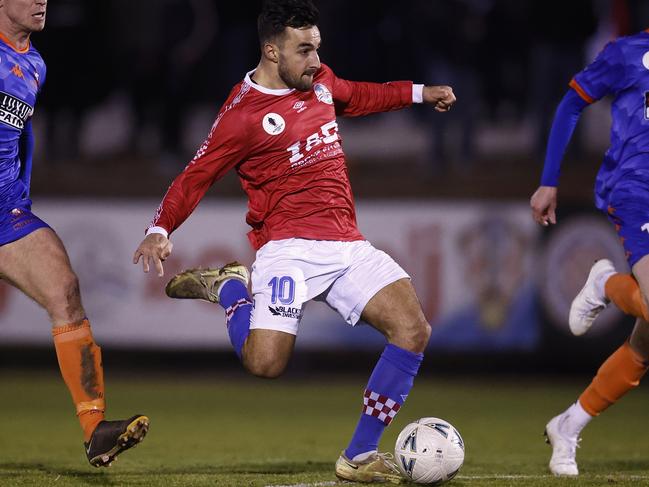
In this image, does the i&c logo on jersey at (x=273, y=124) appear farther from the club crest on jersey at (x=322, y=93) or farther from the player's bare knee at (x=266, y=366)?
the player's bare knee at (x=266, y=366)

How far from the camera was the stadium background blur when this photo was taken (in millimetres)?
10836

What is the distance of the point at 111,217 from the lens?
12.1 m

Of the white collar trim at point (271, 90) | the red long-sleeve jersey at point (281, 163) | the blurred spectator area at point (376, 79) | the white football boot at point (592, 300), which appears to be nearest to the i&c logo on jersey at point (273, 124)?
the red long-sleeve jersey at point (281, 163)

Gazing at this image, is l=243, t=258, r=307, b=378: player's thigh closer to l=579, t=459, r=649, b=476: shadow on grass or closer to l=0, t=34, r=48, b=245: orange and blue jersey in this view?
l=0, t=34, r=48, b=245: orange and blue jersey

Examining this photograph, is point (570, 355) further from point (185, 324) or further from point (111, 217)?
point (111, 217)

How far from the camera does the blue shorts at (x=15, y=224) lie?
224 inches

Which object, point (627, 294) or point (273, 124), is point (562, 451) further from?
point (273, 124)

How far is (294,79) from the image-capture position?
19.4 feet

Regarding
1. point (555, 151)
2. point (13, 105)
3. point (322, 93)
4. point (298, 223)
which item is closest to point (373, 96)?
point (322, 93)

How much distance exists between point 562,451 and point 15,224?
126 inches

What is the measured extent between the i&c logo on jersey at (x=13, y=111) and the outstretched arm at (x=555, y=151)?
9.00ft

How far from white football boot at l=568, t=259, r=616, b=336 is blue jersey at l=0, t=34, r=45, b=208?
312 centimetres

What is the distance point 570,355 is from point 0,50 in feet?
24.6

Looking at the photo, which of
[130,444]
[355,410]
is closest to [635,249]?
[130,444]
